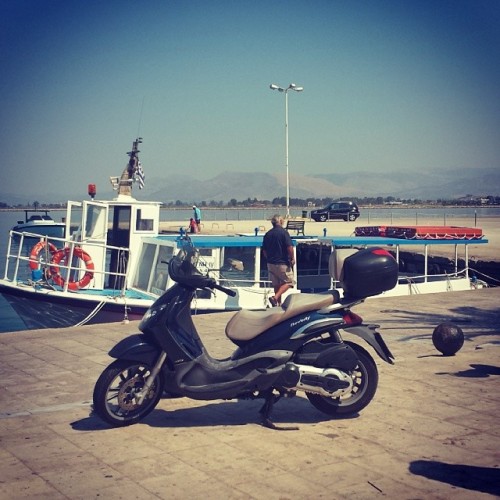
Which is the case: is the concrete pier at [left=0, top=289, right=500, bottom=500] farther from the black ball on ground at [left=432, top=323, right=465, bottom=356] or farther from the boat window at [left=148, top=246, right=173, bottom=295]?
the boat window at [left=148, top=246, right=173, bottom=295]

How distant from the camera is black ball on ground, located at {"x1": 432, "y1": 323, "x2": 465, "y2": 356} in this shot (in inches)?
380

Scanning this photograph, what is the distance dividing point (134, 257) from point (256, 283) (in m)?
3.18

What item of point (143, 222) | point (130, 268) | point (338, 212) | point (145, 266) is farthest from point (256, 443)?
point (338, 212)

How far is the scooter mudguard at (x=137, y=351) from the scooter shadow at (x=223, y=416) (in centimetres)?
67

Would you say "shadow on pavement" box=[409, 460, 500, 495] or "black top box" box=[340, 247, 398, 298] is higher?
"black top box" box=[340, 247, 398, 298]

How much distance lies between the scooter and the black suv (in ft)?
196

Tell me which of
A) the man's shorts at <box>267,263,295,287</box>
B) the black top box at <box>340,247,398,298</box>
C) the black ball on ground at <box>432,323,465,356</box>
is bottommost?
the black ball on ground at <box>432,323,465,356</box>

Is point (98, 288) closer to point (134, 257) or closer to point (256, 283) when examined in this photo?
point (134, 257)

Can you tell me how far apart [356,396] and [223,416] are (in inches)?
50.9

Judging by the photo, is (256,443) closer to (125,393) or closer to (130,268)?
(125,393)

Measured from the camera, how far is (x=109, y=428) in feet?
21.7

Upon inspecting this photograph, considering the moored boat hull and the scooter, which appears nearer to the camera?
the scooter

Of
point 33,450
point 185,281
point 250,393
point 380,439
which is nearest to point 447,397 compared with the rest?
point 380,439

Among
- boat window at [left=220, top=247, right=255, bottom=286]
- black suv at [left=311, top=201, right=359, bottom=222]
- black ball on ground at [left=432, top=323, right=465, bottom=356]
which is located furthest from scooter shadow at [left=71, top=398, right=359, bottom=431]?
black suv at [left=311, top=201, right=359, bottom=222]
